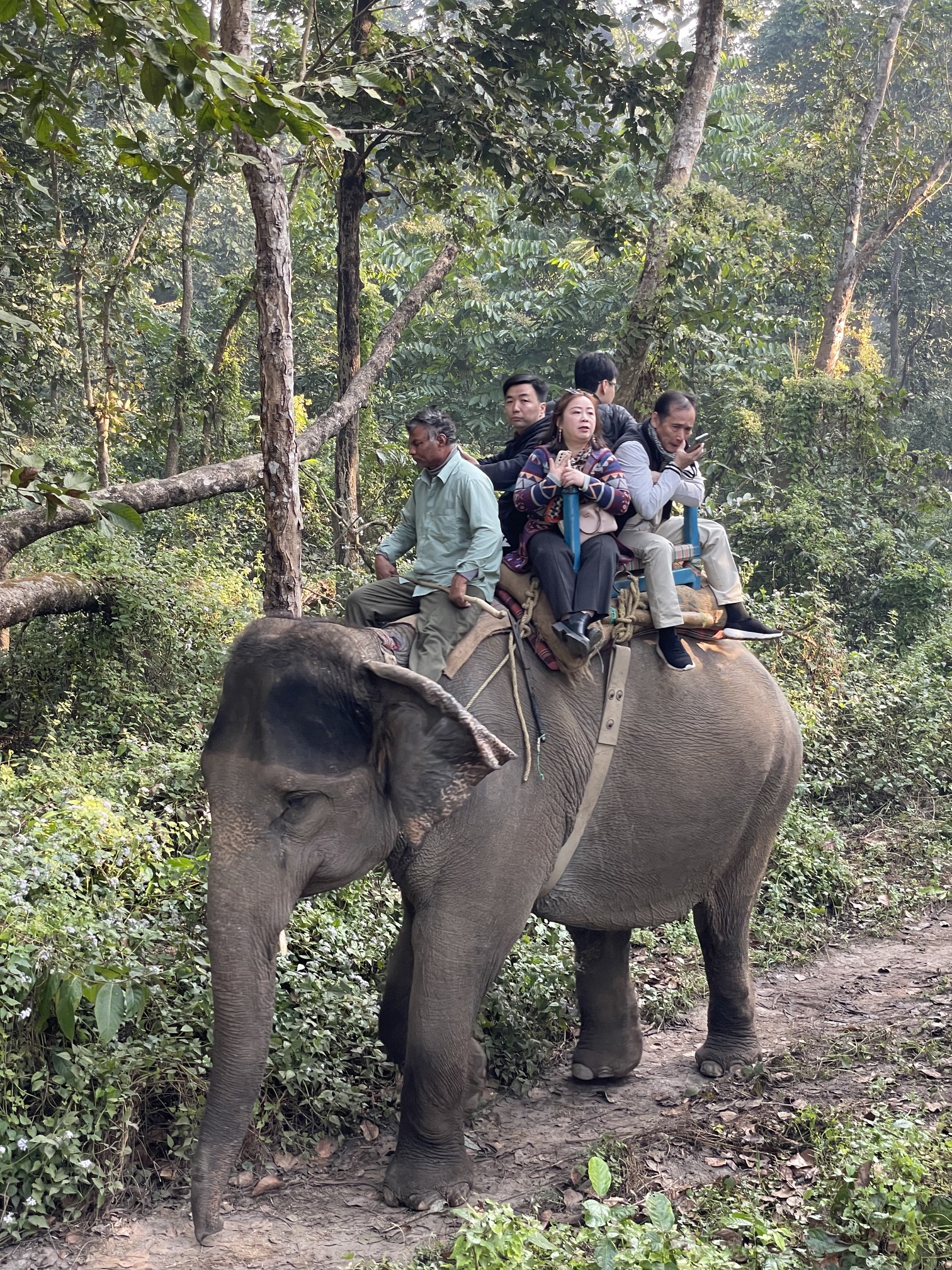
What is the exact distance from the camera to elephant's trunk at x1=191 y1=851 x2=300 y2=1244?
3186 mm

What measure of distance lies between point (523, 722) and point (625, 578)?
0.84 m

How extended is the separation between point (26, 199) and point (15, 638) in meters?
2.70

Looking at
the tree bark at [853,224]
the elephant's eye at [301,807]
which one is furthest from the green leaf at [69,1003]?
the tree bark at [853,224]

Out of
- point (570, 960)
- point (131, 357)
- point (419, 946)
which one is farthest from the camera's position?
point (131, 357)

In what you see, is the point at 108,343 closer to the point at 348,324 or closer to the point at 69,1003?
the point at 348,324

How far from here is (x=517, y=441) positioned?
4.73 metres

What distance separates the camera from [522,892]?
398 centimetres

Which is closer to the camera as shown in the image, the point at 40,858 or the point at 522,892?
the point at 522,892

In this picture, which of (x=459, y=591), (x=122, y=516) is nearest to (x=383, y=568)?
(x=459, y=591)

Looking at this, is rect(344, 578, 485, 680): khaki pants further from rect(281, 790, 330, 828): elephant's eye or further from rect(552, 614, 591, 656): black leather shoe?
rect(281, 790, 330, 828): elephant's eye

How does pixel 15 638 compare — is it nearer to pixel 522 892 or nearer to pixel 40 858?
pixel 40 858

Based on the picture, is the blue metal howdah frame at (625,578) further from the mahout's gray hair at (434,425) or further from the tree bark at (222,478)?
the tree bark at (222,478)

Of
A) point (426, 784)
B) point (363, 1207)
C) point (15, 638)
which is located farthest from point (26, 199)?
point (363, 1207)

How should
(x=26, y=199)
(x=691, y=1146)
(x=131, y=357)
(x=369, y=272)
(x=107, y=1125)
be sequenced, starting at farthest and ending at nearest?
(x=369, y=272), (x=131, y=357), (x=26, y=199), (x=691, y=1146), (x=107, y=1125)
